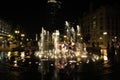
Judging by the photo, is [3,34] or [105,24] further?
[105,24]

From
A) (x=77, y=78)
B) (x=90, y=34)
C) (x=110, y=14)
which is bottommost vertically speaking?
(x=77, y=78)

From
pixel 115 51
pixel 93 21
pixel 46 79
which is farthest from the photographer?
pixel 93 21

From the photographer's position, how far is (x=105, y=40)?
266ft

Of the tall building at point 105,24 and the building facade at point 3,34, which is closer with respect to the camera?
the building facade at point 3,34

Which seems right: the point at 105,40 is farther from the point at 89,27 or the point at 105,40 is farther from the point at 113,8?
the point at 89,27

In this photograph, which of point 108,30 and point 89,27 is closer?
point 108,30

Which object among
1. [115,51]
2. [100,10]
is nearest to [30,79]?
[115,51]

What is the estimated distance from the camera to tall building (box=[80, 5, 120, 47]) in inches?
3258

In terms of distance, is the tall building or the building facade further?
the tall building

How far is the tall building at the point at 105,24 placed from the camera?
272 ft

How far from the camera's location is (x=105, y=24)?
278 ft

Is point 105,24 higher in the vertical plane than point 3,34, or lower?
higher

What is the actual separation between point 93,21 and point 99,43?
12.3 meters

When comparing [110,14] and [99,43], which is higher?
[110,14]
